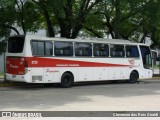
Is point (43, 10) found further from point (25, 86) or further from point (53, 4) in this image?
point (25, 86)

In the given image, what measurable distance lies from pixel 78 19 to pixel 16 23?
390 centimetres

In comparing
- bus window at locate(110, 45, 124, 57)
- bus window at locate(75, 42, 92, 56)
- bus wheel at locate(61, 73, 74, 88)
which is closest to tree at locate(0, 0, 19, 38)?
bus window at locate(75, 42, 92, 56)

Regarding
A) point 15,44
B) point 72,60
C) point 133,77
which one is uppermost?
point 15,44

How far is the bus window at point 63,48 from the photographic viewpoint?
72.0 ft

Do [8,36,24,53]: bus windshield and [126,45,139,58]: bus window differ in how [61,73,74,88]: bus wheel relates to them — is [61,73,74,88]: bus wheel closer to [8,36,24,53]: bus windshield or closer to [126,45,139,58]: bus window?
[8,36,24,53]: bus windshield

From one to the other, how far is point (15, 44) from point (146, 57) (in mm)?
10418

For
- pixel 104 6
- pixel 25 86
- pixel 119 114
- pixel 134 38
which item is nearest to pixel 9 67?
pixel 25 86

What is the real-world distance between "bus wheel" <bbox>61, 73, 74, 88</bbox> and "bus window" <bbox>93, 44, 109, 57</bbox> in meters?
2.57

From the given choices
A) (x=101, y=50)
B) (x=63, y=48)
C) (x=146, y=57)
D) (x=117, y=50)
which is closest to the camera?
(x=63, y=48)

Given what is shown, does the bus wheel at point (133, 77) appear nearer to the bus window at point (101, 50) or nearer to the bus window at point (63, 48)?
the bus window at point (101, 50)

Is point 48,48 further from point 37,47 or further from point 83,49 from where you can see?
point 83,49

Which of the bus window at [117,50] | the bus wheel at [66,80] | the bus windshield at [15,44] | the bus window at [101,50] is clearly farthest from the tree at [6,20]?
the bus window at [117,50]

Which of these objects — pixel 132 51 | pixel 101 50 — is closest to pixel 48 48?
pixel 101 50

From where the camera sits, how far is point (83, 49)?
23.6 meters
